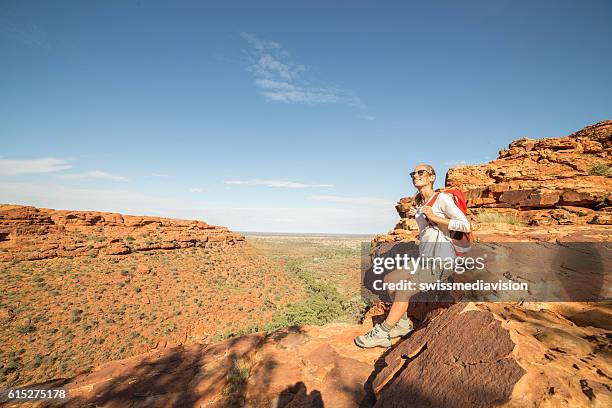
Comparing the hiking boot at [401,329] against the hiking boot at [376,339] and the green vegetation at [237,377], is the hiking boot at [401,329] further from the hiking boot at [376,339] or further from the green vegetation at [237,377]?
the green vegetation at [237,377]

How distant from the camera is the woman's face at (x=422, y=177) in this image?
333 cm

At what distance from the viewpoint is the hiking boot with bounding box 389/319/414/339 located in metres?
3.55

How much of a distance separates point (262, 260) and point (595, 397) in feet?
115

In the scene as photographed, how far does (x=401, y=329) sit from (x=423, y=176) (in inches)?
78.8

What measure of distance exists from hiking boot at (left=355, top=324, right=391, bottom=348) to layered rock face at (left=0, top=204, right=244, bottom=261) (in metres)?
27.5

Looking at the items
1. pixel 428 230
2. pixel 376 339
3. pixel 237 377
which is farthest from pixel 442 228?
pixel 237 377

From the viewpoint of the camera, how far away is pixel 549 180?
11.4 m

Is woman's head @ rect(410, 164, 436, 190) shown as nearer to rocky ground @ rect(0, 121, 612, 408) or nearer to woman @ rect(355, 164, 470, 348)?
woman @ rect(355, 164, 470, 348)

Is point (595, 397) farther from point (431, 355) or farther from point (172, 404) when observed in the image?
point (172, 404)

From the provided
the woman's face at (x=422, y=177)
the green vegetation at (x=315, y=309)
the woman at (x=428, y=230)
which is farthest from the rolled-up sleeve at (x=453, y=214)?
the green vegetation at (x=315, y=309)

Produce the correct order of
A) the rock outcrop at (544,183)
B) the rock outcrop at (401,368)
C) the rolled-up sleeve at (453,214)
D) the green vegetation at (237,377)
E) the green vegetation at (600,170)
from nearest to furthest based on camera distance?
the rock outcrop at (401,368) → the rolled-up sleeve at (453,214) → the green vegetation at (237,377) → the rock outcrop at (544,183) → the green vegetation at (600,170)

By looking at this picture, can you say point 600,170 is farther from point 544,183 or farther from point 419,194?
point 419,194

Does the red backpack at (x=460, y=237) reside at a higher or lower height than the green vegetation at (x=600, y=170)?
lower

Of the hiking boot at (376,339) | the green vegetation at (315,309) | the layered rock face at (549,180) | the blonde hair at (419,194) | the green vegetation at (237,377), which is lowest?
the green vegetation at (315,309)
